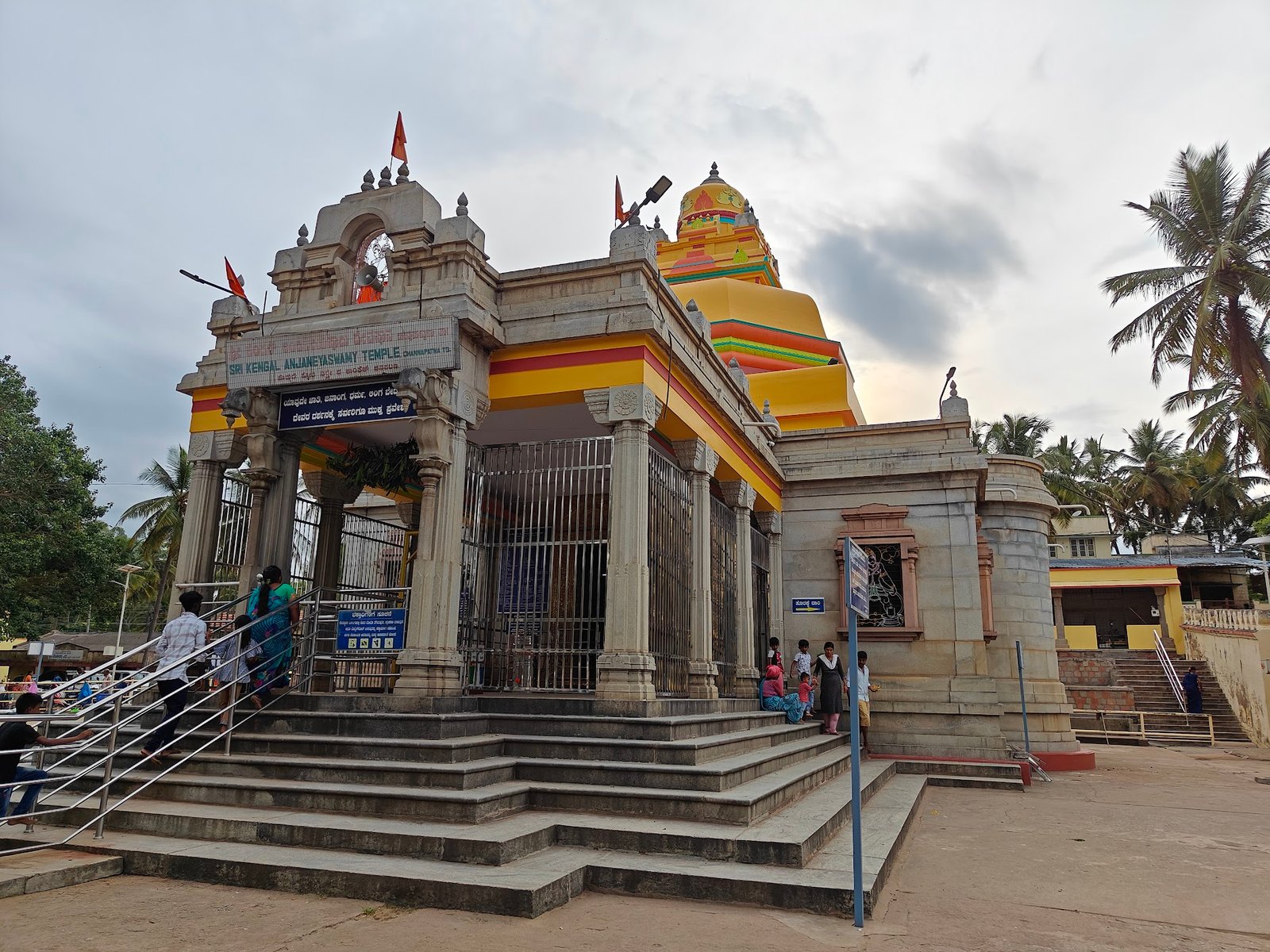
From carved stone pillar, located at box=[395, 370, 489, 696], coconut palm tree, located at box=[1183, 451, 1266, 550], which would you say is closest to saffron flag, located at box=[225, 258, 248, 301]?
carved stone pillar, located at box=[395, 370, 489, 696]

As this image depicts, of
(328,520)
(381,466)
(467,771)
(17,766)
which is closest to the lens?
(17,766)

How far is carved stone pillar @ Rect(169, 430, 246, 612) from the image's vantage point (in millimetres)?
9641

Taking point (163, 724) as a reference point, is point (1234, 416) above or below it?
above

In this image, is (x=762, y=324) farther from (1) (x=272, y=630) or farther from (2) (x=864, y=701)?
(1) (x=272, y=630)

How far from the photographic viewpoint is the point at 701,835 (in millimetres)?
5855

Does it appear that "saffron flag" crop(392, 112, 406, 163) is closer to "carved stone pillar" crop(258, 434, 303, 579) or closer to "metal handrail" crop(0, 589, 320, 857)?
"carved stone pillar" crop(258, 434, 303, 579)

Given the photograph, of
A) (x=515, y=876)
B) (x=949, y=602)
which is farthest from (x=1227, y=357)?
(x=515, y=876)

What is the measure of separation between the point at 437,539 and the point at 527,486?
1.61 m

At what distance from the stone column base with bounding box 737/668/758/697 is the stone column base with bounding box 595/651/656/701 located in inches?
173

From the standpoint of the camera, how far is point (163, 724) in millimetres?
7102

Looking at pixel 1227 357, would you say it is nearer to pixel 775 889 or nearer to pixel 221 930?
pixel 775 889

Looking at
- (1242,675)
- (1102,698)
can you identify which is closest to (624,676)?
(1242,675)

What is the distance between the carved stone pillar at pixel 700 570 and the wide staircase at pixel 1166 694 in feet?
59.6

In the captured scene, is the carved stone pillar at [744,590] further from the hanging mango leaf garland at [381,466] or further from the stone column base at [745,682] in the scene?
the hanging mango leaf garland at [381,466]
